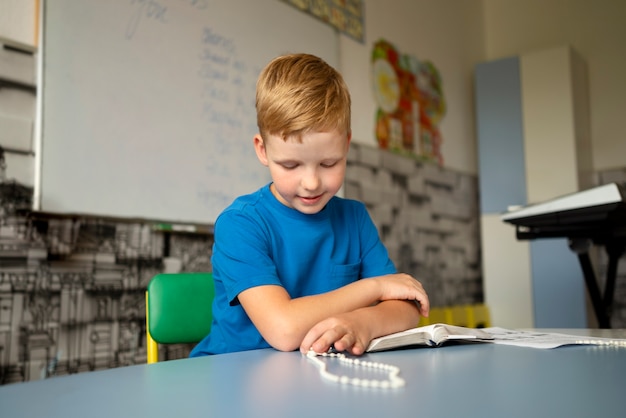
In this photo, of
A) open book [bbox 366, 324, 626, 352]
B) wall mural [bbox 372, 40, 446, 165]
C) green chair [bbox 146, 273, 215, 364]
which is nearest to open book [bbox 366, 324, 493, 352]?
open book [bbox 366, 324, 626, 352]

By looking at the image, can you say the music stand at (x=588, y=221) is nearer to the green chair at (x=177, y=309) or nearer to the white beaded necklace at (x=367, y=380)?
the green chair at (x=177, y=309)

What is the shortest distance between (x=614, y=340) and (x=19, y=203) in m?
1.42

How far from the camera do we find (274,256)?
1.09m

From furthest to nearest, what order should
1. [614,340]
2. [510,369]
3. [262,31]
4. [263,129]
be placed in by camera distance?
[262,31] → [263,129] → [614,340] → [510,369]

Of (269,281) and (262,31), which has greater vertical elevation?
(262,31)

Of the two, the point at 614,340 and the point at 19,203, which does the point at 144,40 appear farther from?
the point at 614,340

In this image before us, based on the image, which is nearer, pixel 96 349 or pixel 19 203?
pixel 19 203

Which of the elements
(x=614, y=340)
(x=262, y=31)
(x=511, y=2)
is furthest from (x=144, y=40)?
(x=511, y=2)

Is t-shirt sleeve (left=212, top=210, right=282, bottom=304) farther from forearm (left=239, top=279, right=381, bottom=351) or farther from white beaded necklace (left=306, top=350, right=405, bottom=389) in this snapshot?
white beaded necklace (left=306, top=350, right=405, bottom=389)

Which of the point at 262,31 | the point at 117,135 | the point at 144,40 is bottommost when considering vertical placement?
the point at 117,135

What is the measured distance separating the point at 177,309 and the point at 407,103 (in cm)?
245

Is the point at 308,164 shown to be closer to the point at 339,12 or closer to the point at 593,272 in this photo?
the point at 593,272

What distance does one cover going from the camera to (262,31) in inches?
96.7

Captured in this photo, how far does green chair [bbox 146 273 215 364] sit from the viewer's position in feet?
3.91
